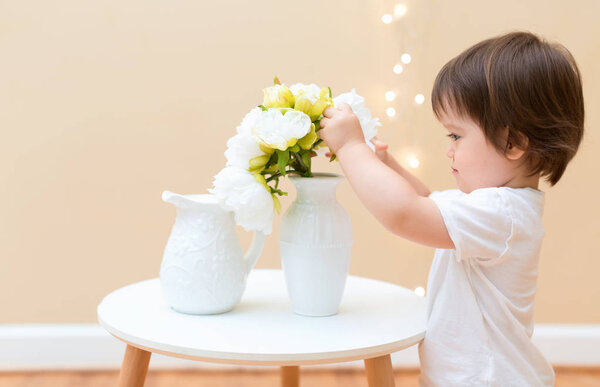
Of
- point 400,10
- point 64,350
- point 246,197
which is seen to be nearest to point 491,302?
point 246,197

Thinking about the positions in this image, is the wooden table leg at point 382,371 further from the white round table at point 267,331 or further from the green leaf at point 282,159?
the green leaf at point 282,159

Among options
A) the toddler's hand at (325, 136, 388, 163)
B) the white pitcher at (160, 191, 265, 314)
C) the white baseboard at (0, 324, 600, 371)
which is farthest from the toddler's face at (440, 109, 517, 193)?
the white baseboard at (0, 324, 600, 371)

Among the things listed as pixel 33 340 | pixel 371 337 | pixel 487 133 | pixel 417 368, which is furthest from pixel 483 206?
pixel 33 340

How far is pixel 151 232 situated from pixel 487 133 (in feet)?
4.20

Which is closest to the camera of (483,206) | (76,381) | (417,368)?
(483,206)

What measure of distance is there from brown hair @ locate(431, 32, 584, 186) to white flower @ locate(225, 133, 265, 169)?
11.7 inches

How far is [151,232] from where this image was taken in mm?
1926

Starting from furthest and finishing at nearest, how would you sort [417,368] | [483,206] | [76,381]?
[417,368], [76,381], [483,206]

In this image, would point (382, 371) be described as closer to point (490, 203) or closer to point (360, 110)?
point (490, 203)

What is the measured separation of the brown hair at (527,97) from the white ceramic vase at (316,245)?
23cm

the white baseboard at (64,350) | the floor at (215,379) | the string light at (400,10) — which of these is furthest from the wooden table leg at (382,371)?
the string light at (400,10)

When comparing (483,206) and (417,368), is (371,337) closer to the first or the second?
(483,206)

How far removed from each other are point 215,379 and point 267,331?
1.09 m

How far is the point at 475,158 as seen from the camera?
90 centimetres
